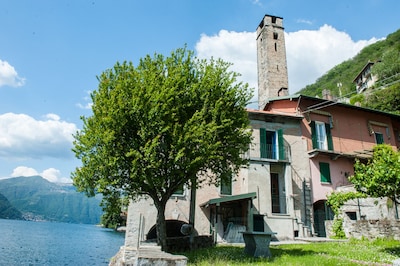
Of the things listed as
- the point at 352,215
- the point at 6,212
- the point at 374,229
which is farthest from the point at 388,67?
the point at 6,212

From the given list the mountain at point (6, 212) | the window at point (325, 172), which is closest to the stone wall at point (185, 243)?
the window at point (325, 172)

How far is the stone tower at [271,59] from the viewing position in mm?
30516

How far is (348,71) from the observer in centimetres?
8331

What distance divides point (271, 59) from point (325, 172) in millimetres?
14874

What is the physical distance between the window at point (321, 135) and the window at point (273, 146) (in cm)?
313

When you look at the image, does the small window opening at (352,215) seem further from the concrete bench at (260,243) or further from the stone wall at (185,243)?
the concrete bench at (260,243)

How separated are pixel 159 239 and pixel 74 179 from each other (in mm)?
4232

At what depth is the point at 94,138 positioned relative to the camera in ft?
35.1

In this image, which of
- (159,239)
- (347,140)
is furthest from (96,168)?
(347,140)

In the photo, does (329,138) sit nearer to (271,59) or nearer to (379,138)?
Answer: (379,138)

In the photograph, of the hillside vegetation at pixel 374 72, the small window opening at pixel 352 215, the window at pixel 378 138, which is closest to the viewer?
the small window opening at pixel 352 215

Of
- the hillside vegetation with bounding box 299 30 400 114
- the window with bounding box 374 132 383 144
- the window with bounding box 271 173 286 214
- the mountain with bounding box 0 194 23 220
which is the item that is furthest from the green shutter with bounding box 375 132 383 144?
the mountain with bounding box 0 194 23 220

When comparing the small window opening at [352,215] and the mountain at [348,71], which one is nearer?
the small window opening at [352,215]

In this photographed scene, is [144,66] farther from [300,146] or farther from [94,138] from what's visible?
[300,146]
